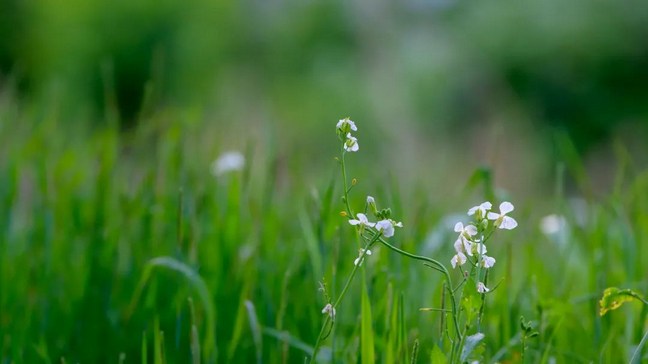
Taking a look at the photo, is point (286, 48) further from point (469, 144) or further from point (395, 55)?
point (469, 144)

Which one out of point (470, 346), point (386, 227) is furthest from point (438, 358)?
point (386, 227)

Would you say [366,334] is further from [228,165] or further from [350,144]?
[228,165]

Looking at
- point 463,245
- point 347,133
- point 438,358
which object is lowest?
point 438,358

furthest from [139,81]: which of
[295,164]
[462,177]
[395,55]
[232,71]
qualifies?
[295,164]

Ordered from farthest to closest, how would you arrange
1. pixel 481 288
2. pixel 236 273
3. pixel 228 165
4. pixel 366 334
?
pixel 228 165, pixel 236 273, pixel 366 334, pixel 481 288

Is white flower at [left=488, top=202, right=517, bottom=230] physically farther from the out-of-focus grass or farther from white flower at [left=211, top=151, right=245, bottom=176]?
white flower at [left=211, top=151, right=245, bottom=176]

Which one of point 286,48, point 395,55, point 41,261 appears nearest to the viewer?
point 41,261

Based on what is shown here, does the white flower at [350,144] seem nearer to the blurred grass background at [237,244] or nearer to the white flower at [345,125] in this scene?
the white flower at [345,125]

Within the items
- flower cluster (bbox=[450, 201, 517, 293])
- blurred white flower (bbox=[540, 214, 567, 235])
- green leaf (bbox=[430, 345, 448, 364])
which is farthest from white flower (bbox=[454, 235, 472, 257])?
blurred white flower (bbox=[540, 214, 567, 235])
